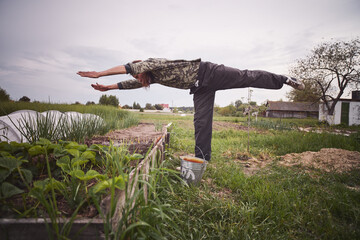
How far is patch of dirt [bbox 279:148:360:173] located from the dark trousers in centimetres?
163

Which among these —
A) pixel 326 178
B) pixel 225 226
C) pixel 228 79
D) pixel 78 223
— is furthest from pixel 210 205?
pixel 326 178

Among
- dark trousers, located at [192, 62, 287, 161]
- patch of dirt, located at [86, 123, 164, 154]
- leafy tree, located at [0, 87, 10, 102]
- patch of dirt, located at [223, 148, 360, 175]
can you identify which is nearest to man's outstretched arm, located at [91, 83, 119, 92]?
patch of dirt, located at [86, 123, 164, 154]

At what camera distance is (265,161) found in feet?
11.4

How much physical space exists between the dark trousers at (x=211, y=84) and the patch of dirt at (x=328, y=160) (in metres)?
1.63

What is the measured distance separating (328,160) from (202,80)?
2.94m

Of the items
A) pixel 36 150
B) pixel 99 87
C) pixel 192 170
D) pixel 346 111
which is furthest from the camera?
pixel 346 111

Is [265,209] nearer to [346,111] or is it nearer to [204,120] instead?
[204,120]

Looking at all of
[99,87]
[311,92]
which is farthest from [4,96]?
[311,92]

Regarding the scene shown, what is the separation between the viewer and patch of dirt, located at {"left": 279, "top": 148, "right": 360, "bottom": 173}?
285 cm

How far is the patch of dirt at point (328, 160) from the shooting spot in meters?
2.85

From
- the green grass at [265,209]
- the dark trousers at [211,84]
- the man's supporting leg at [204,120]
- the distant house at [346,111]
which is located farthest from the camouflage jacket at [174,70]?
the distant house at [346,111]

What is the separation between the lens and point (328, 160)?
3176mm

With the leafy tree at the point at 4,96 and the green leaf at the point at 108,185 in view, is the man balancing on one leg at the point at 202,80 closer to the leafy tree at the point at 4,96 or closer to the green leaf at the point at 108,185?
the green leaf at the point at 108,185

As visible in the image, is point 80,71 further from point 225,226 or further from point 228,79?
point 225,226
